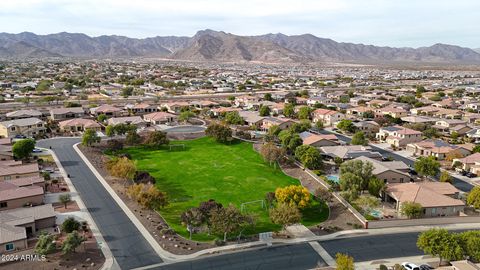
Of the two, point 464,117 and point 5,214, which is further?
→ point 464,117

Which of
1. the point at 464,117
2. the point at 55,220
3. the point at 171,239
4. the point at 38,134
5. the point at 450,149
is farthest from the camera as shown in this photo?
the point at 464,117

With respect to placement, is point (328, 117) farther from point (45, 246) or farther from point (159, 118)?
point (45, 246)

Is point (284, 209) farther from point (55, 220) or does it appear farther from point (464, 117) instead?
point (464, 117)

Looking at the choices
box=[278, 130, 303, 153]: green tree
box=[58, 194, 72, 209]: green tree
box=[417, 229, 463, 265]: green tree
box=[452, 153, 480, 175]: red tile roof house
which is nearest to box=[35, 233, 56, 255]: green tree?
box=[58, 194, 72, 209]: green tree

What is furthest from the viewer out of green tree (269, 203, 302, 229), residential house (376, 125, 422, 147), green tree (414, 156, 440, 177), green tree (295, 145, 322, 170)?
residential house (376, 125, 422, 147)

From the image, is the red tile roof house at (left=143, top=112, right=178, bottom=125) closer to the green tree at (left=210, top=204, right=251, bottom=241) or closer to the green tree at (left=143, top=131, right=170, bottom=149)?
the green tree at (left=143, top=131, right=170, bottom=149)

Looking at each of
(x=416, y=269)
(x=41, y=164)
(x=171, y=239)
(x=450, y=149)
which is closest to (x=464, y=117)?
(x=450, y=149)

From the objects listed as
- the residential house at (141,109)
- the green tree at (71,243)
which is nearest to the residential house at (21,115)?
the residential house at (141,109)
